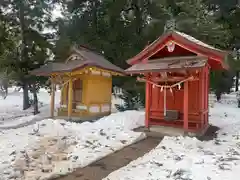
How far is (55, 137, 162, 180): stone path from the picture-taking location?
5.70m

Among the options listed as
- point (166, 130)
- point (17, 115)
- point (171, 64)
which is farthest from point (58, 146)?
point (17, 115)

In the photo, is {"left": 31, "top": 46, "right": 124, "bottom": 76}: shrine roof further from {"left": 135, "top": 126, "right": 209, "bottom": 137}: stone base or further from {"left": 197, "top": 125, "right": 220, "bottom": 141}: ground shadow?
{"left": 197, "top": 125, "right": 220, "bottom": 141}: ground shadow

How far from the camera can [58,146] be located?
809 centimetres

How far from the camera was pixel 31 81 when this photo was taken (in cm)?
1917

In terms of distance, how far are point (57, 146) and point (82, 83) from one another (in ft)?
23.7

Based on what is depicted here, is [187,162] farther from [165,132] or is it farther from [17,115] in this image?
[17,115]

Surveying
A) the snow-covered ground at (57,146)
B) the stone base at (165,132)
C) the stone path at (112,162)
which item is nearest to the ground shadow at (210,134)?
the stone base at (165,132)

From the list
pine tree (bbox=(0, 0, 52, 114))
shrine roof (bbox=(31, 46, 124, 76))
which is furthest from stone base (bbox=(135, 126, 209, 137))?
pine tree (bbox=(0, 0, 52, 114))

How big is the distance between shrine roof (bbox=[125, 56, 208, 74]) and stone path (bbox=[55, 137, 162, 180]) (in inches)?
113

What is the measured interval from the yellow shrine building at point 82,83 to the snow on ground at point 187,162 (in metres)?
6.64

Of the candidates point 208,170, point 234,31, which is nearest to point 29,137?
point 208,170

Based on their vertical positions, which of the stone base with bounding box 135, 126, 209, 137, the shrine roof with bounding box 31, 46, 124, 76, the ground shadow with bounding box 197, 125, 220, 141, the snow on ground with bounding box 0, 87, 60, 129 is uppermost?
the shrine roof with bounding box 31, 46, 124, 76

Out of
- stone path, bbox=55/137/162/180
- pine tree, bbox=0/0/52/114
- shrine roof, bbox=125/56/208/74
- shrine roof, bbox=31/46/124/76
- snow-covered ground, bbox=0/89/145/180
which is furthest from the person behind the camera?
pine tree, bbox=0/0/52/114

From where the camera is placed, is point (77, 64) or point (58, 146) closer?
point (58, 146)
